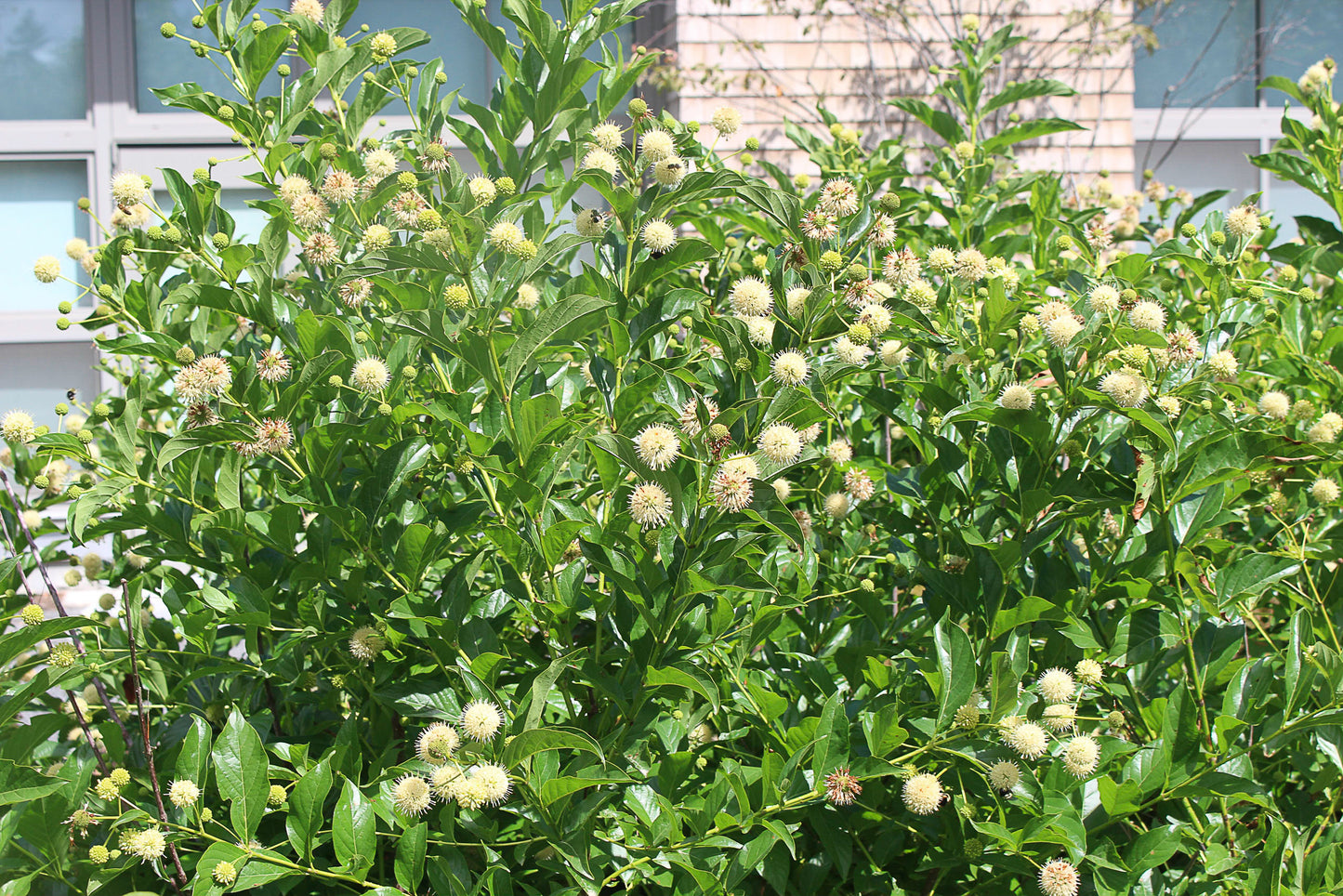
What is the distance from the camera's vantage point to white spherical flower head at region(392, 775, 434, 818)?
4.01ft

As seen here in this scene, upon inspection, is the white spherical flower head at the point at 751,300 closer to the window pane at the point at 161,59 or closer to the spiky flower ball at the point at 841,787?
the spiky flower ball at the point at 841,787

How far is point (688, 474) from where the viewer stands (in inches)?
52.1

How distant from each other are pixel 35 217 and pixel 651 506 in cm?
542

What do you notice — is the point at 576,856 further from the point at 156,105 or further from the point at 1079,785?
the point at 156,105

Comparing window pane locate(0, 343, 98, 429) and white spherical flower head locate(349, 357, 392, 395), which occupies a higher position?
white spherical flower head locate(349, 357, 392, 395)

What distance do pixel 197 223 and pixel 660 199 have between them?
27.7 inches

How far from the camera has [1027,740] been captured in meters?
1.25

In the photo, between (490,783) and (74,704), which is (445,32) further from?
(490,783)

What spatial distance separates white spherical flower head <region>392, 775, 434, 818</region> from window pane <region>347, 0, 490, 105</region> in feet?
16.0

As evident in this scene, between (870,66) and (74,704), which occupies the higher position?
(870,66)

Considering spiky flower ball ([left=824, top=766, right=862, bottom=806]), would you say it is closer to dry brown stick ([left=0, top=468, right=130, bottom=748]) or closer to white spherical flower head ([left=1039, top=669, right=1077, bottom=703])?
white spherical flower head ([left=1039, top=669, right=1077, bottom=703])

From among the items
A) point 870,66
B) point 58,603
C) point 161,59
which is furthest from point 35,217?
point 58,603

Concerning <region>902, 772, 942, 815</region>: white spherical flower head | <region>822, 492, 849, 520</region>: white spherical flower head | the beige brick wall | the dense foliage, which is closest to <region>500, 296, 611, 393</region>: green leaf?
the dense foliage

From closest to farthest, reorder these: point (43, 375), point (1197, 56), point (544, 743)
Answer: point (544, 743), point (43, 375), point (1197, 56)
